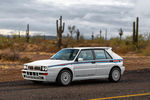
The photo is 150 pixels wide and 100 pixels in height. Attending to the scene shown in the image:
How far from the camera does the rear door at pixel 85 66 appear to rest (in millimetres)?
12854

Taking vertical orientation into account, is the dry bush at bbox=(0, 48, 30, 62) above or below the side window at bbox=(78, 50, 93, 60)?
below

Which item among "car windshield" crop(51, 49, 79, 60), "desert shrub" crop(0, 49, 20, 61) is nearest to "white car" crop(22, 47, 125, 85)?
"car windshield" crop(51, 49, 79, 60)

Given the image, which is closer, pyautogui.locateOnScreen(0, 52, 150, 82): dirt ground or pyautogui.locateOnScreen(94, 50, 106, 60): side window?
pyautogui.locateOnScreen(94, 50, 106, 60): side window

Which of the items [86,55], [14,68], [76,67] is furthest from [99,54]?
[14,68]

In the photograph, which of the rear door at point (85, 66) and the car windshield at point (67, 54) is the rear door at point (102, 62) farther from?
the car windshield at point (67, 54)

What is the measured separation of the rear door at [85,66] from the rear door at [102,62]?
0.25 m

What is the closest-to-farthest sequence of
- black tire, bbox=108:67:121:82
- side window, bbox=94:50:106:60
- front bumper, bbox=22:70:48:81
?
1. front bumper, bbox=22:70:48:81
2. side window, bbox=94:50:106:60
3. black tire, bbox=108:67:121:82

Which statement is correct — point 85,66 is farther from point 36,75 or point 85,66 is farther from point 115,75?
point 36,75

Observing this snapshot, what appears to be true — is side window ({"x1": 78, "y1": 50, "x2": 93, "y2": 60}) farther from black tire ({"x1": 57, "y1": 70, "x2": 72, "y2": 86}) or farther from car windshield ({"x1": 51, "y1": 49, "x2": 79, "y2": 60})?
black tire ({"x1": 57, "y1": 70, "x2": 72, "y2": 86})

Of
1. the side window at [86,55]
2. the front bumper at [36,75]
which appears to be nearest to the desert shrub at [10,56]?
the side window at [86,55]

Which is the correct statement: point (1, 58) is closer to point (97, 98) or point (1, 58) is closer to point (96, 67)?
point (96, 67)

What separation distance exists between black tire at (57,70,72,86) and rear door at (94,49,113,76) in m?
1.65

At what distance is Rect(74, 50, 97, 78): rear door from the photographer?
12.9 metres

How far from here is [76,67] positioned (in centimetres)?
1278
